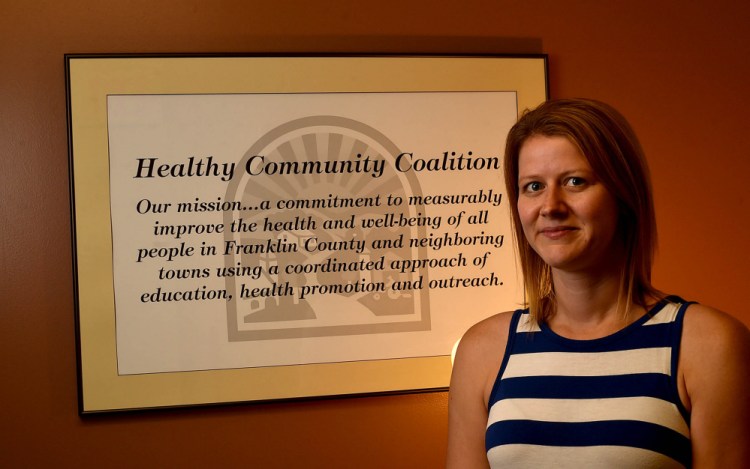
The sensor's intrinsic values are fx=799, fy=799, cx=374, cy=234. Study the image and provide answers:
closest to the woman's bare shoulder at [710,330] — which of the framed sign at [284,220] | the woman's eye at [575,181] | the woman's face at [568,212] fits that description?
the woman's face at [568,212]

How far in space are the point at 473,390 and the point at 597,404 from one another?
9.4 inches

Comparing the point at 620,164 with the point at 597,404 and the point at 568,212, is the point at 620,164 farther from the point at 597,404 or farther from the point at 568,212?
the point at 597,404

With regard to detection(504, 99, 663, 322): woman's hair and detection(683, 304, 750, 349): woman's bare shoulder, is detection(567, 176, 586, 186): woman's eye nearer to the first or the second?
detection(504, 99, 663, 322): woman's hair

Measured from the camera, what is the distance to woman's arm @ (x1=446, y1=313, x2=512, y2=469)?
1386 mm

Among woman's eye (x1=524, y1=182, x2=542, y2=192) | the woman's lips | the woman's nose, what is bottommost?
the woman's lips

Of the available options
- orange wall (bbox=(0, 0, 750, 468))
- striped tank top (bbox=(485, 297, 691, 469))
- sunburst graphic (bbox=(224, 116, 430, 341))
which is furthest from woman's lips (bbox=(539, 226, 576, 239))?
orange wall (bbox=(0, 0, 750, 468))

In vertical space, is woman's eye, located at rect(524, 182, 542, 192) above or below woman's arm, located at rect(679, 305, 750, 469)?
above

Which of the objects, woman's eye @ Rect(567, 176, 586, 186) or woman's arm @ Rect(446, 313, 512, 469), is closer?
woman's eye @ Rect(567, 176, 586, 186)

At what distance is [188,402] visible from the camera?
216cm

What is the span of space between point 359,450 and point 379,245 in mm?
589

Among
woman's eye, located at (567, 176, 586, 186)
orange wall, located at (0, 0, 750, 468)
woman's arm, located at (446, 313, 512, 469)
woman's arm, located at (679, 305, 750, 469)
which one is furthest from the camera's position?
orange wall, located at (0, 0, 750, 468)

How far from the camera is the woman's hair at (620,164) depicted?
1.26 m

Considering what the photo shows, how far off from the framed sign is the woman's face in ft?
3.27

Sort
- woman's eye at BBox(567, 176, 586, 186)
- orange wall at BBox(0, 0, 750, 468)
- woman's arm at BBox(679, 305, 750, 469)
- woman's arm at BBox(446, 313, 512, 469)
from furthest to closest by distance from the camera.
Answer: orange wall at BBox(0, 0, 750, 468) → woman's arm at BBox(446, 313, 512, 469) → woman's eye at BBox(567, 176, 586, 186) → woman's arm at BBox(679, 305, 750, 469)
